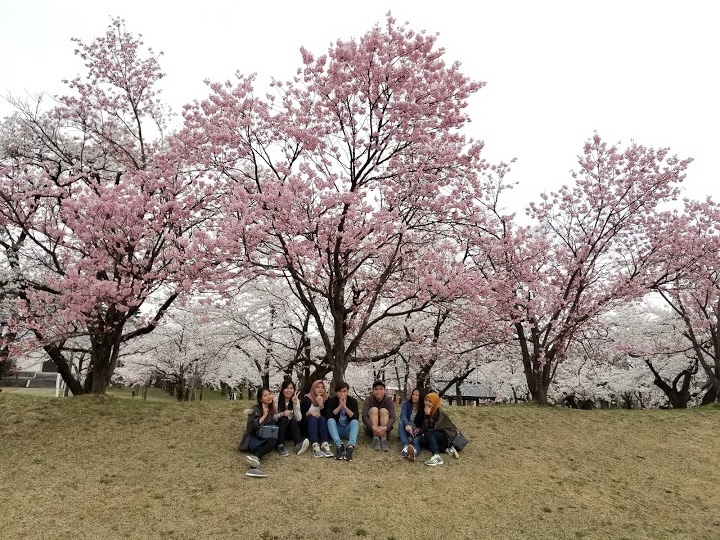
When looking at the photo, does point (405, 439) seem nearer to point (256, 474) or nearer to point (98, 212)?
point (256, 474)

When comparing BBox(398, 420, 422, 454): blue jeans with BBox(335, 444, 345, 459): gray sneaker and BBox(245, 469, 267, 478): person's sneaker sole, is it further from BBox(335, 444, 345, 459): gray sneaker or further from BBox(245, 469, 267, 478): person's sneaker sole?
BBox(245, 469, 267, 478): person's sneaker sole

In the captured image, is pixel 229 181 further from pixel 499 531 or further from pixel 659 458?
pixel 659 458

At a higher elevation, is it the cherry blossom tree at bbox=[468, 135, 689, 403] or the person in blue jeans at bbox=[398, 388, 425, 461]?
the cherry blossom tree at bbox=[468, 135, 689, 403]

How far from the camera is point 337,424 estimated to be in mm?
8852

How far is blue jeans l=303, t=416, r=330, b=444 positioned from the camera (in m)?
8.53

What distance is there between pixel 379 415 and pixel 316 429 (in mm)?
1268

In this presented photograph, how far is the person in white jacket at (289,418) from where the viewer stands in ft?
27.1

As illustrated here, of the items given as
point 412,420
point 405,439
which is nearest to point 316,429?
point 405,439

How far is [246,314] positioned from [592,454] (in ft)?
52.1

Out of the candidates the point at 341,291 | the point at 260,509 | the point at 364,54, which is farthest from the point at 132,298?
the point at 364,54

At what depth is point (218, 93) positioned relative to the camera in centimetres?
1141

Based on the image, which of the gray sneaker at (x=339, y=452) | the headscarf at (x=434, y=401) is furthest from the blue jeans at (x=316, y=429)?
the headscarf at (x=434, y=401)

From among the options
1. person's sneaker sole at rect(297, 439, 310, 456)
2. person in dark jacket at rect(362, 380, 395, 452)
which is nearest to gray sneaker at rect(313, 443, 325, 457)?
person's sneaker sole at rect(297, 439, 310, 456)

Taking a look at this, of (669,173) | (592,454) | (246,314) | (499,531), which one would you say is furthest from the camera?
(246,314)
